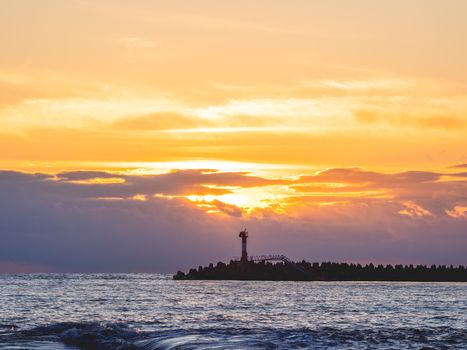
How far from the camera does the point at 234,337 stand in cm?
3300

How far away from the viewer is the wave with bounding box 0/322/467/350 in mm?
30328

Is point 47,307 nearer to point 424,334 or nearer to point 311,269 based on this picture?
point 424,334

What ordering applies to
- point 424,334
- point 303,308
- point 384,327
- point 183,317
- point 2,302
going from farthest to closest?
point 2,302
point 303,308
point 183,317
point 384,327
point 424,334

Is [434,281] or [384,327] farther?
[434,281]

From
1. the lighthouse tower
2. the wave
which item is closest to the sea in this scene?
the wave

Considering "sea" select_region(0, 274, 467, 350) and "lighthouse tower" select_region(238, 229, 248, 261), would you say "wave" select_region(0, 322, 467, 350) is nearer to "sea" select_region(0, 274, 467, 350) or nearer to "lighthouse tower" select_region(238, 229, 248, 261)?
"sea" select_region(0, 274, 467, 350)

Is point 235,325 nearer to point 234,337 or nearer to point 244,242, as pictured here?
point 234,337

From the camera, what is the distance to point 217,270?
121 m

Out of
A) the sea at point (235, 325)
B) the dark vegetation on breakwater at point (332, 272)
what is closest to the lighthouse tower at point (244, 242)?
the dark vegetation on breakwater at point (332, 272)

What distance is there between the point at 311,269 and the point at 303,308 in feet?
214

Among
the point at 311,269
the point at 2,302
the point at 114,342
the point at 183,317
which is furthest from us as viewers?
the point at 311,269

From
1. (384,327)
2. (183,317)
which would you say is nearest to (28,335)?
(183,317)

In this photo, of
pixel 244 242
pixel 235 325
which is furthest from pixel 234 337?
pixel 244 242

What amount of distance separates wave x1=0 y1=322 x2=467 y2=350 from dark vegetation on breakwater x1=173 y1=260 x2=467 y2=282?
3095 inches
